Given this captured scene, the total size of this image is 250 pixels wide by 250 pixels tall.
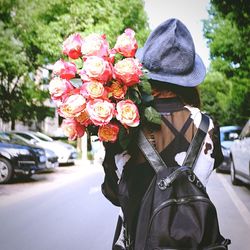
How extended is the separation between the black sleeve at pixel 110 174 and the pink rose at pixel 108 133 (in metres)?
0.09

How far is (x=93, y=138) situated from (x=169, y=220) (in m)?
0.53

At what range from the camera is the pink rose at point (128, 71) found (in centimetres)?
182

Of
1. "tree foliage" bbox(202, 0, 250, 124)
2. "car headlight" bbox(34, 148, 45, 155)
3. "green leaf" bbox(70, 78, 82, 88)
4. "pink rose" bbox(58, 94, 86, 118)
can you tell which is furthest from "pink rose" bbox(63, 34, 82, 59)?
"tree foliage" bbox(202, 0, 250, 124)

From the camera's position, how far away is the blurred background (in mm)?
6586

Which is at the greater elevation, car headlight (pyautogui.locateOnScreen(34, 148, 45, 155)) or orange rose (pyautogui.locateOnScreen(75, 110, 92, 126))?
orange rose (pyautogui.locateOnScreen(75, 110, 92, 126))

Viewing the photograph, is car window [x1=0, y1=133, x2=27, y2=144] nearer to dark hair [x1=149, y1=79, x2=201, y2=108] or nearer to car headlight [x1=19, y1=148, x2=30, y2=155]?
car headlight [x1=19, y1=148, x2=30, y2=155]

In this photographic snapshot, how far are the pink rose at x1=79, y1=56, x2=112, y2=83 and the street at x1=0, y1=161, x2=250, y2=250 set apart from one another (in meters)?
3.54

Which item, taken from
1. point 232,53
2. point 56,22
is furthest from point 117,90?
point 232,53

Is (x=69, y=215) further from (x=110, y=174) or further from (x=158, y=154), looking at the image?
(x=158, y=154)

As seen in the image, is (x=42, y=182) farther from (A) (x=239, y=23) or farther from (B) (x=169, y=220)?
(B) (x=169, y=220)

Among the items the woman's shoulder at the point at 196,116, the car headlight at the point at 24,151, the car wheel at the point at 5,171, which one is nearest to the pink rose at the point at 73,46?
the woman's shoulder at the point at 196,116

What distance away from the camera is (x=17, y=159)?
11.1 metres

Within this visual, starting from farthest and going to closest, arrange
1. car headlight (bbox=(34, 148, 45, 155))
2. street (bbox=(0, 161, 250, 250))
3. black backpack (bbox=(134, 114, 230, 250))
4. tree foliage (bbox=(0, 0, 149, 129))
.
A: tree foliage (bbox=(0, 0, 149, 129))
car headlight (bbox=(34, 148, 45, 155))
street (bbox=(0, 161, 250, 250))
black backpack (bbox=(134, 114, 230, 250))

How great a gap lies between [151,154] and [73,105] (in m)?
0.39
